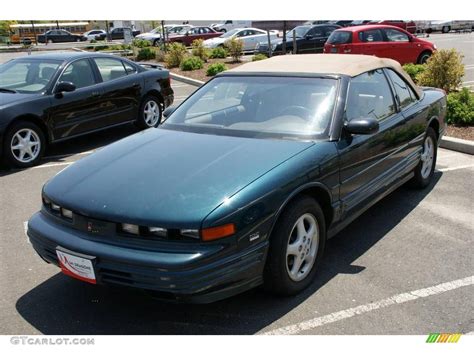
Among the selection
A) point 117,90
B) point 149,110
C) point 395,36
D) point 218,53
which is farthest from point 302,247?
point 218,53

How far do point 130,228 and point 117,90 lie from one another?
18.2 feet

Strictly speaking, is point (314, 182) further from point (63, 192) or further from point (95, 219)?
point (63, 192)

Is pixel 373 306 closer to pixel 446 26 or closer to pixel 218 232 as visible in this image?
pixel 218 232

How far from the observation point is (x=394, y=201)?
5.21 metres

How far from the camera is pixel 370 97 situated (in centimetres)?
435

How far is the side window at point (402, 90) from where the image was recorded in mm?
4845

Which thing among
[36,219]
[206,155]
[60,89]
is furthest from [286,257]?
[60,89]

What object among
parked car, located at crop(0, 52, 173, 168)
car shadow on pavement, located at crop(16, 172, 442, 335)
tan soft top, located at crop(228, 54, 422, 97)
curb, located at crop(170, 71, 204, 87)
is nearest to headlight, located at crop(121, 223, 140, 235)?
car shadow on pavement, located at crop(16, 172, 442, 335)

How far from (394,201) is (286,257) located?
2.47 metres

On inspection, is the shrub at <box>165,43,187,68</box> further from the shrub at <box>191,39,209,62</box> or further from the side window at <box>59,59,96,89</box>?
the side window at <box>59,59,96,89</box>

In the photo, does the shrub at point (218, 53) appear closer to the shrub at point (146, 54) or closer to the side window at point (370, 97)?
the shrub at point (146, 54)

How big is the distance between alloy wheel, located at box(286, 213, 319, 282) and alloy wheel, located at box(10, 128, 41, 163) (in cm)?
483

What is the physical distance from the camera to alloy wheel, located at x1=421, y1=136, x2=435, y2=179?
17.7ft

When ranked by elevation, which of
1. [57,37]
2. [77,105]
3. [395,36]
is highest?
[57,37]
